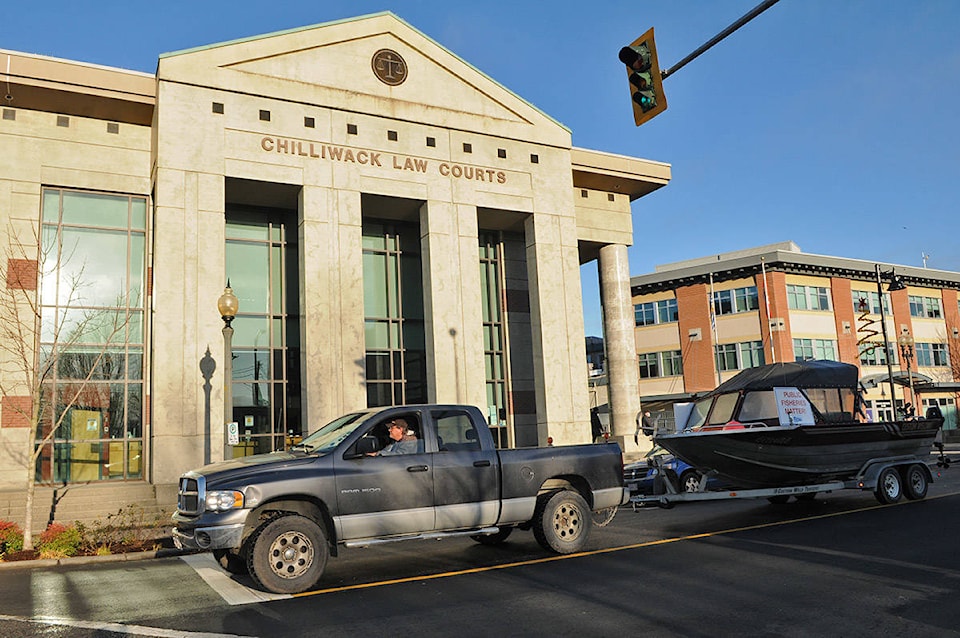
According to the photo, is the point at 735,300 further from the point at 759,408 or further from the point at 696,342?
the point at 759,408

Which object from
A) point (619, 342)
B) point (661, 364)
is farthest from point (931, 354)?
point (619, 342)

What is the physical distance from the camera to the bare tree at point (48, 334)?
65.9ft

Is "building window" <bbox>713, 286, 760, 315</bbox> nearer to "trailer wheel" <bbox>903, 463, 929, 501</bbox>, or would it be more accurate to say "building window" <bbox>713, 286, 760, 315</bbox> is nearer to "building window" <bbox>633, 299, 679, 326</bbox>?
"building window" <bbox>633, 299, 679, 326</bbox>

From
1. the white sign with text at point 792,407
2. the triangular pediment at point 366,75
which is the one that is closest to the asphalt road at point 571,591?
the white sign with text at point 792,407

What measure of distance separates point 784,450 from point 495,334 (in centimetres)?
1694

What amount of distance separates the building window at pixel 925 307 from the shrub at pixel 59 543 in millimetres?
60223

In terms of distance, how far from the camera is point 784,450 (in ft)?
43.3

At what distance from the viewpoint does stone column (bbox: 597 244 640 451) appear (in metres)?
31.8

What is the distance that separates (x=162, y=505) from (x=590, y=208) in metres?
20.4

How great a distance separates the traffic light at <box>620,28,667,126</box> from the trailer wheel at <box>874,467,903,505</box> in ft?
29.6

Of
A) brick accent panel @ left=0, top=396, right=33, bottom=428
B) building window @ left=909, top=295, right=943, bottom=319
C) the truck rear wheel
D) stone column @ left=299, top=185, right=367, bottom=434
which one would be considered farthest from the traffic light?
building window @ left=909, top=295, right=943, bottom=319

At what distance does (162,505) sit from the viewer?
63.8 ft

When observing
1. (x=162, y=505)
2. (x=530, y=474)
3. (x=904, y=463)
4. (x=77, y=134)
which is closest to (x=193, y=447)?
(x=162, y=505)

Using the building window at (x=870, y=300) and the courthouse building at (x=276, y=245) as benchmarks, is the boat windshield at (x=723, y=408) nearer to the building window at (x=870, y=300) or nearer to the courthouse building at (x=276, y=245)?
the courthouse building at (x=276, y=245)
